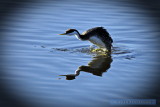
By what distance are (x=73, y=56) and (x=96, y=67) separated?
98 centimetres

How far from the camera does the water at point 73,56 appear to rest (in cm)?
841

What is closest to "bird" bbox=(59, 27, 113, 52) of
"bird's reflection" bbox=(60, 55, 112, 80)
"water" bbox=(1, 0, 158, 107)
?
"water" bbox=(1, 0, 158, 107)

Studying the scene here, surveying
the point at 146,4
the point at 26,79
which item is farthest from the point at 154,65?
the point at 146,4

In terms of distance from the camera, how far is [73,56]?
11.0 m

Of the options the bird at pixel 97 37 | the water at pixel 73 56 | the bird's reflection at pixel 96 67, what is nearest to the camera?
the water at pixel 73 56

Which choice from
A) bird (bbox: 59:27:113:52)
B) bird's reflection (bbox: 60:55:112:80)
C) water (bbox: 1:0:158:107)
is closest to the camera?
water (bbox: 1:0:158:107)

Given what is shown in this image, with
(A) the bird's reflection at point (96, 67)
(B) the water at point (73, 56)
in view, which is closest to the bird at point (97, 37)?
(B) the water at point (73, 56)

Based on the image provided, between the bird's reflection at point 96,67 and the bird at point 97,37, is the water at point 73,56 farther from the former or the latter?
the bird at point 97,37

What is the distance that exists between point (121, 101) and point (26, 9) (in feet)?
29.4

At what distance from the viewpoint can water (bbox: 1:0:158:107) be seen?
27.6 feet

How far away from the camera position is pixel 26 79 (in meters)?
9.07

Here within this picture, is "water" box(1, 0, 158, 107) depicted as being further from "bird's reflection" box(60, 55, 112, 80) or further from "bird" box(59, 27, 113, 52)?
"bird" box(59, 27, 113, 52)

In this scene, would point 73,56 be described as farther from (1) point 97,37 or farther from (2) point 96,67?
(1) point 97,37

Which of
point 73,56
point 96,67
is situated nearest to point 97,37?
point 73,56
